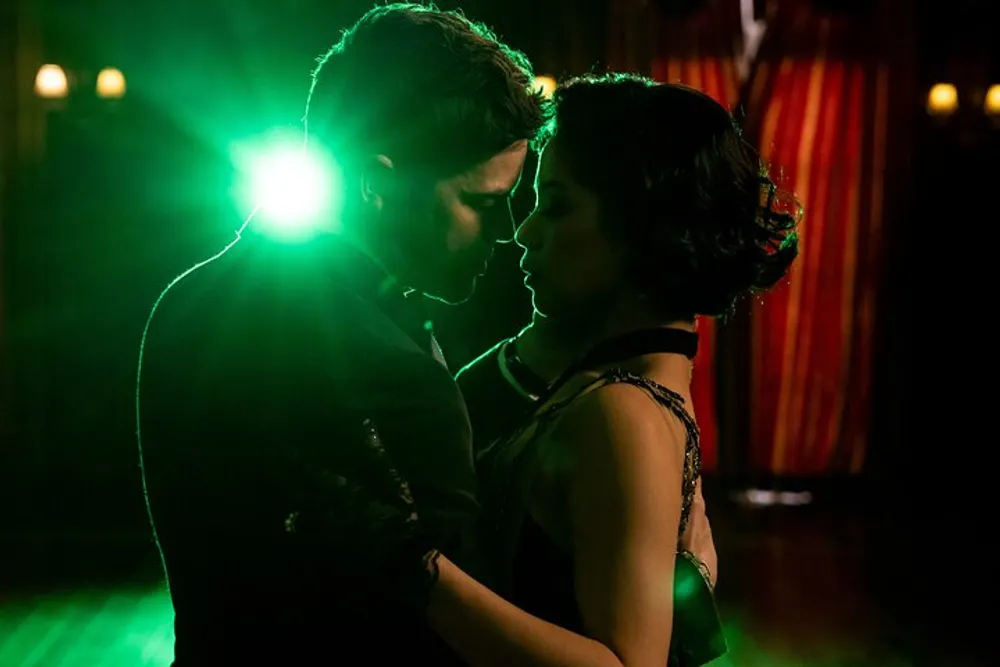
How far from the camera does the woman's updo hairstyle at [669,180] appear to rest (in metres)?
1.53

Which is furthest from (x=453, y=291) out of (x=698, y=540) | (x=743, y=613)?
(x=743, y=613)

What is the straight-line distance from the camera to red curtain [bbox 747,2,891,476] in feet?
22.7

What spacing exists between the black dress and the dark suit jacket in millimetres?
161

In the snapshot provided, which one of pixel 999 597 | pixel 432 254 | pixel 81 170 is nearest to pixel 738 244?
pixel 432 254

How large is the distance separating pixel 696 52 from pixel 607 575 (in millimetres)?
6193

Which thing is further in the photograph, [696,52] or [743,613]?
[696,52]

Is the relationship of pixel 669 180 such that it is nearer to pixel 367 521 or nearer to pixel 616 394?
pixel 616 394

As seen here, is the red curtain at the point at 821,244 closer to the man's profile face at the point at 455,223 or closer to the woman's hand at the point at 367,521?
the man's profile face at the point at 455,223

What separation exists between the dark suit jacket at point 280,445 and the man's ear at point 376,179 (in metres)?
0.17

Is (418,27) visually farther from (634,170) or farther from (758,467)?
(758,467)

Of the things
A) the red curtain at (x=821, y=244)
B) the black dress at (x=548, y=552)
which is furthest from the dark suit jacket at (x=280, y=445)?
the red curtain at (x=821, y=244)

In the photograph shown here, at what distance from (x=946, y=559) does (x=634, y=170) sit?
5683 mm

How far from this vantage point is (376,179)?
57.1 inches

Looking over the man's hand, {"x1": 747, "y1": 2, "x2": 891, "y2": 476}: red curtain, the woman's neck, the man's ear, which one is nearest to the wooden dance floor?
{"x1": 747, "y1": 2, "x2": 891, "y2": 476}: red curtain
